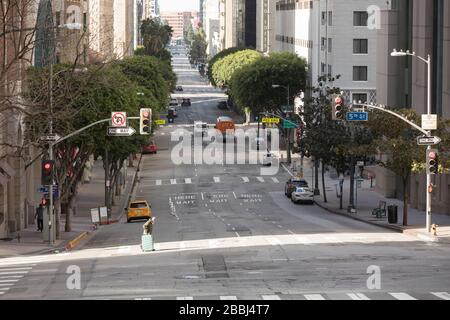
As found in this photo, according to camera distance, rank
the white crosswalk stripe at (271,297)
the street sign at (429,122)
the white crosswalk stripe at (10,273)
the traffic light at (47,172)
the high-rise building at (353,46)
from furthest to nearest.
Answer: the high-rise building at (353,46), the street sign at (429,122), the traffic light at (47,172), the white crosswalk stripe at (10,273), the white crosswalk stripe at (271,297)

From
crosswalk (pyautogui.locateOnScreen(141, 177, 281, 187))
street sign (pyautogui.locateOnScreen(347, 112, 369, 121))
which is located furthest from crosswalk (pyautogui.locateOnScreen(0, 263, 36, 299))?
crosswalk (pyautogui.locateOnScreen(141, 177, 281, 187))

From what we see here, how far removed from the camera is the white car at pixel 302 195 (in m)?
85.1

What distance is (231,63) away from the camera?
17100cm

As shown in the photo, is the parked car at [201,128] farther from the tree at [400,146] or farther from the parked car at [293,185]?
the tree at [400,146]

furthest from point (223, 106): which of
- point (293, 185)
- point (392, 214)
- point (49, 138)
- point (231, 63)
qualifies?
point (49, 138)

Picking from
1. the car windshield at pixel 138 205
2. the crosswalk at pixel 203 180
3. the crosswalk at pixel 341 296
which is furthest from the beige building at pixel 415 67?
the crosswalk at pixel 341 296

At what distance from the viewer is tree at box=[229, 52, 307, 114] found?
134m

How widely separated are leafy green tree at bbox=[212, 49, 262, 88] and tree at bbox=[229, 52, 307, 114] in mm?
27523

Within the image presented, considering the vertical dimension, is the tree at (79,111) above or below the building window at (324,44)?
below

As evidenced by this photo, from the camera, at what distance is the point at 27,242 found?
194ft

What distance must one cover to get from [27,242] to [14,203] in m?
8.19

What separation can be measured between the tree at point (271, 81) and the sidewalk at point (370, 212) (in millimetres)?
28478

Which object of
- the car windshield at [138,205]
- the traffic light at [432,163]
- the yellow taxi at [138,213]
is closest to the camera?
the traffic light at [432,163]
